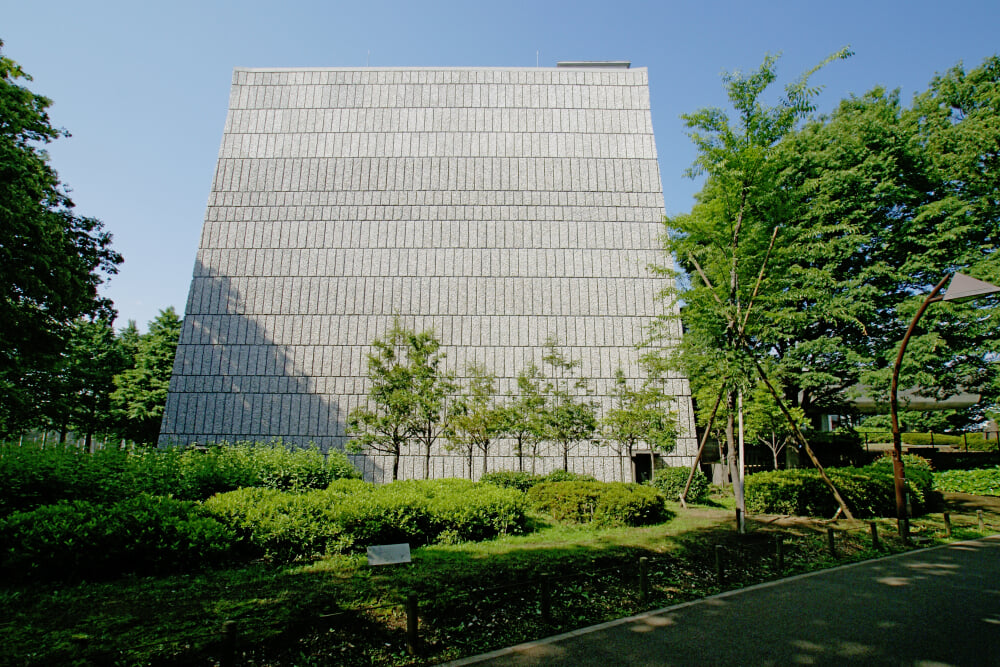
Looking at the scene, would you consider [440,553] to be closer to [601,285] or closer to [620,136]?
[601,285]

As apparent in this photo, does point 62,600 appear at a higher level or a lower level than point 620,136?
lower

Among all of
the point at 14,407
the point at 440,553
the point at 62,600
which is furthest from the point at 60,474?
the point at 14,407

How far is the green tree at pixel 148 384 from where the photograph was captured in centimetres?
2895

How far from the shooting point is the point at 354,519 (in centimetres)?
916

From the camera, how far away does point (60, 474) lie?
31.3 feet

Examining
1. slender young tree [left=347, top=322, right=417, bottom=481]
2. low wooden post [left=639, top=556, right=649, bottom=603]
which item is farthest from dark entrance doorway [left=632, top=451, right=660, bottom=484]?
low wooden post [left=639, top=556, right=649, bottom=603]

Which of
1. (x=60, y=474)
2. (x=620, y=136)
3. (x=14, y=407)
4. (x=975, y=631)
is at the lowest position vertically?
(x=975, y=631)

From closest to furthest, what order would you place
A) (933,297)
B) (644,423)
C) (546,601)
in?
(546,601) → (933,297) → (644,423)

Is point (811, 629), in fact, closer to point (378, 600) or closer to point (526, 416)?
point (378, 600)

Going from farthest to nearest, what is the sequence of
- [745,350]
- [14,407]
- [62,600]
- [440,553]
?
[14,407] < [745,350] < [440,553] < [62,600]

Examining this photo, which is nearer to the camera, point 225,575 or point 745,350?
point 225,575

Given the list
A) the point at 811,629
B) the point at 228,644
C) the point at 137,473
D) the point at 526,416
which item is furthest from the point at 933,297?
the point at 137,473

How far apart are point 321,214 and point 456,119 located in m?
9.66

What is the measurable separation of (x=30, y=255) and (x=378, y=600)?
13.8 meters
